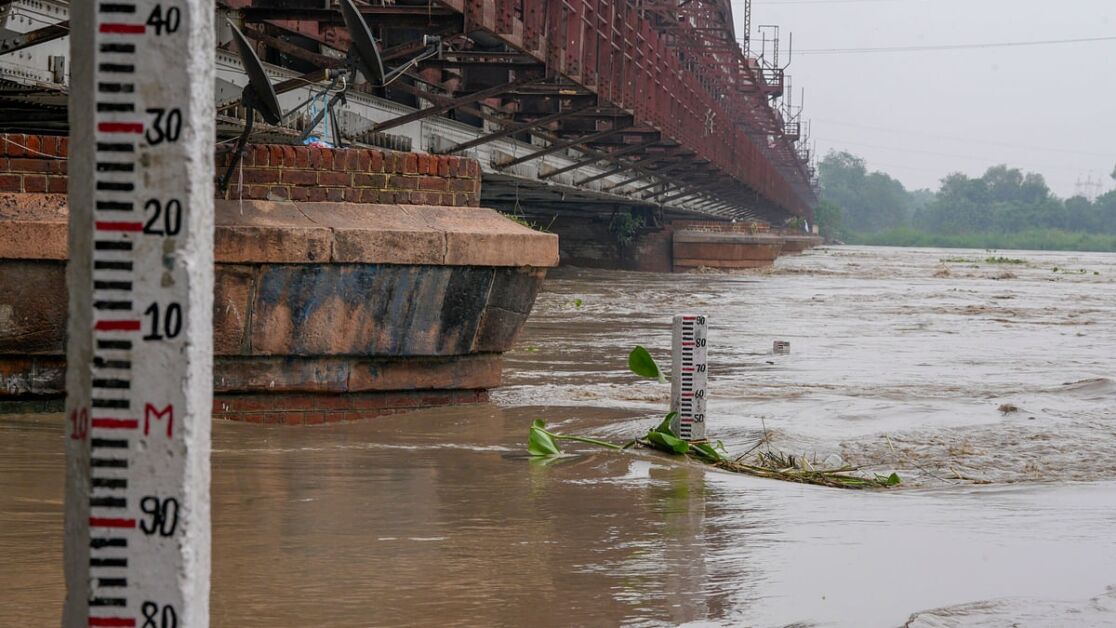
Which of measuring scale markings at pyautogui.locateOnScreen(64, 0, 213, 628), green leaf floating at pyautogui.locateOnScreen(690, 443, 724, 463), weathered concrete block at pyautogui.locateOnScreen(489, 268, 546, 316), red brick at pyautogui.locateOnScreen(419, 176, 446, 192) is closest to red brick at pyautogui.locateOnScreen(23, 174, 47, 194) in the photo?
red brick at pyautogui.locateOnScreen(419, 176, 446, 192)

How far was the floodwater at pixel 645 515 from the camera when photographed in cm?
445

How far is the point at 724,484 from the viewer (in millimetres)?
6891

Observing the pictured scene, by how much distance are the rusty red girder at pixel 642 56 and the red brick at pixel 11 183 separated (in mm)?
7872

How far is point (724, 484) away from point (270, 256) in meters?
2.85

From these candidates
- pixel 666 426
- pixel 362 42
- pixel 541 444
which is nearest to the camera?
pixel 541 444

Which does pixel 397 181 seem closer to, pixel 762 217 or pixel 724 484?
pixel 724 484

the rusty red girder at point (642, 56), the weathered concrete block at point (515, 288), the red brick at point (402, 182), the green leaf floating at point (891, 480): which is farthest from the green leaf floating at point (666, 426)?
the rusty red girder at point (642, 56)

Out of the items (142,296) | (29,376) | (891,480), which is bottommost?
(891,480)

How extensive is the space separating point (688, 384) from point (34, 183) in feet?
12.3

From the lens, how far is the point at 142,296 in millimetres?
1867

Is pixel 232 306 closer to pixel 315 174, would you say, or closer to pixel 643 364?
pixel 315 174

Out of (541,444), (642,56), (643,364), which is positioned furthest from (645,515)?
(642,56)

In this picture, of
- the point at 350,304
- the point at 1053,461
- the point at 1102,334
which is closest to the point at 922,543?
the point at 1053,461

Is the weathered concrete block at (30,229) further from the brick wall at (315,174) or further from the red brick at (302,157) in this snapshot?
the red brick at (302,157)
